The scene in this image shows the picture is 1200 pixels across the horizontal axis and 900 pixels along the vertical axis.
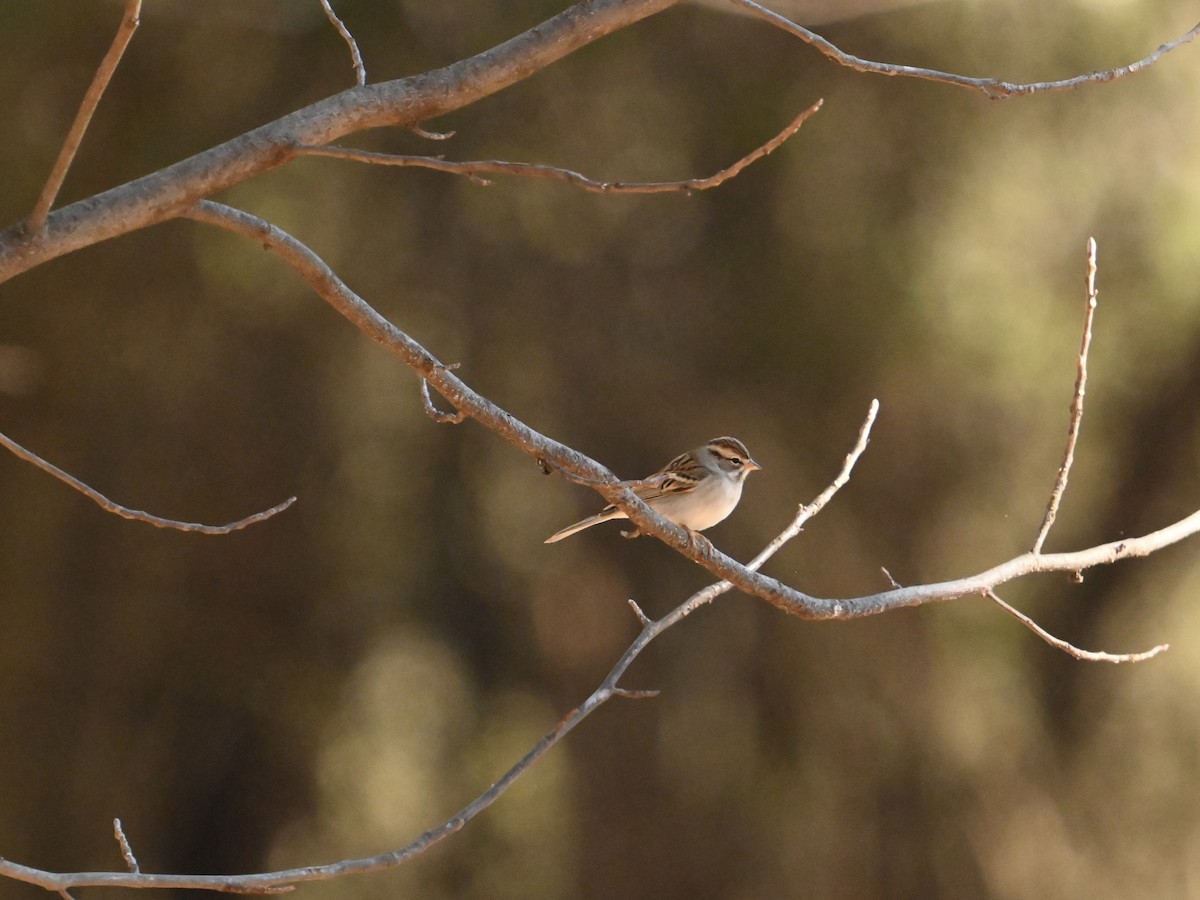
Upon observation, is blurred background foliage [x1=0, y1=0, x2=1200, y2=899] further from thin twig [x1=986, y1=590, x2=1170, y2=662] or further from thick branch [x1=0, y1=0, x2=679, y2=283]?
thick branch [x1=0, y1=0, x2=679, y2=283]

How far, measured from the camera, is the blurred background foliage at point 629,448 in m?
6.16

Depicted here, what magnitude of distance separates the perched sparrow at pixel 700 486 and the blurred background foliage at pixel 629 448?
4.43 ft

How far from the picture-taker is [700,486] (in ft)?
14.8

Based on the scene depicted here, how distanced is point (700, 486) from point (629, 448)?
5.91 feet

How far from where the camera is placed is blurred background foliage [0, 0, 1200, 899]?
616 centimetres

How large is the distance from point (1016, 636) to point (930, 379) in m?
1.40

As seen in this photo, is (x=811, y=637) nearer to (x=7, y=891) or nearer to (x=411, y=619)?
(x=411, y=619)

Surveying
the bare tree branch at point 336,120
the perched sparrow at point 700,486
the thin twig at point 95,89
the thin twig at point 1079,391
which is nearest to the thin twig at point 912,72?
the bare tree branch at point 336,120

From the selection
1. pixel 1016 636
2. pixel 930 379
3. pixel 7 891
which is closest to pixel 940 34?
Result: pixel 930 379

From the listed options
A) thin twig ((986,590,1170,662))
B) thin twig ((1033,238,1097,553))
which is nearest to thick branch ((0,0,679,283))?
thin twig ((1033,238,1097,553))

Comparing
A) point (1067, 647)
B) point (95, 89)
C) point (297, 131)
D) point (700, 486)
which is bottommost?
point (1067, 647)

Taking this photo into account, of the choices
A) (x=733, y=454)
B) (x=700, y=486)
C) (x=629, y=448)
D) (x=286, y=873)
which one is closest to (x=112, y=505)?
(x=286, y=873)

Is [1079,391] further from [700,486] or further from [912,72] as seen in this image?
[700,486]

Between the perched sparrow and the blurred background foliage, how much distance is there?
1350 millimetres
